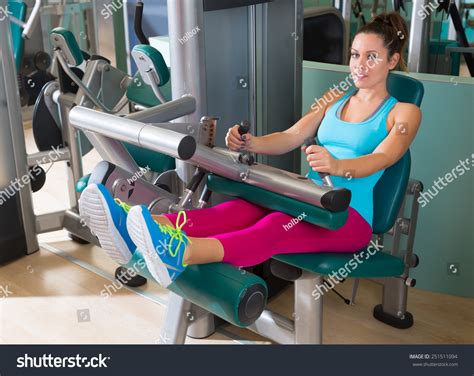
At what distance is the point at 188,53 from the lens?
1.98 meters

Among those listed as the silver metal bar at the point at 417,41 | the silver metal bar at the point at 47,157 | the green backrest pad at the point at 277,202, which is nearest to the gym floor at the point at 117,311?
the silver metal bar at the point at 47,157

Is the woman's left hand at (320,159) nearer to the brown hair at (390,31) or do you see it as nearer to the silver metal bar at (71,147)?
the brown hair at (390,31)

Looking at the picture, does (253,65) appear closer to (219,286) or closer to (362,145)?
(362,145)

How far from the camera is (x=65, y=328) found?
241cm

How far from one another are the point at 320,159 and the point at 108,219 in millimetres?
561

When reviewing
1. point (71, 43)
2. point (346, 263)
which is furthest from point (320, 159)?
point (71, 43)

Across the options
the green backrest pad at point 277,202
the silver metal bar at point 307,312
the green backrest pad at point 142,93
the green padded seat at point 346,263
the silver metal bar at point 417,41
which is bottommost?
the silver metal bar at point 307,312

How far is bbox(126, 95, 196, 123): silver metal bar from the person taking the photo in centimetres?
177

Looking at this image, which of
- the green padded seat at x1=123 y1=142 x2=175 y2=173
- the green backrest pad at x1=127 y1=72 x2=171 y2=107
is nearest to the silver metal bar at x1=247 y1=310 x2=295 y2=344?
the green padded seat at x1=123 y1=142 x2=175 y2=173

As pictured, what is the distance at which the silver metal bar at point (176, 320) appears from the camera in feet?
6.43

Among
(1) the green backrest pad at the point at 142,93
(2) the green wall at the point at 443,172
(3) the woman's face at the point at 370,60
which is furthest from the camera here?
(1) the green backrest pad at the point at 142,93

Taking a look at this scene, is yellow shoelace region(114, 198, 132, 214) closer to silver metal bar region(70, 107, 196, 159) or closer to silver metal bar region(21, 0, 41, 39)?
silver metal bar region(70, 107, 196, 159)

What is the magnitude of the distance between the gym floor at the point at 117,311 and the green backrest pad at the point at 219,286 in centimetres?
83
